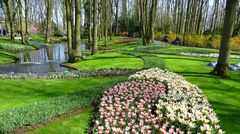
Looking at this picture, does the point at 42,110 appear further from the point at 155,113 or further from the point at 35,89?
the point at 35,89

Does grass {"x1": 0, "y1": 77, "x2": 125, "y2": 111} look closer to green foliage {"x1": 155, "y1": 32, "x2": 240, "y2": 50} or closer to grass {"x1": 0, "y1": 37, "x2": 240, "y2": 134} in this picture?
grass {"x1": 0, "y1": 37, "x2": 240, "y2": 134}

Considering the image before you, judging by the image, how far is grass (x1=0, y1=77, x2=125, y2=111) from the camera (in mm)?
10259

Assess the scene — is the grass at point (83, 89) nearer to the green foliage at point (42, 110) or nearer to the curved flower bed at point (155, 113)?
the green foliage at point (42, 110)

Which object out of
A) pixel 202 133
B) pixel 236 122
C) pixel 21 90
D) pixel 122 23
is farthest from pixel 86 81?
pixel 122 23

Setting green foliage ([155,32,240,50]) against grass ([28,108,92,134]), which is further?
green foliage ([155,32,240,50])

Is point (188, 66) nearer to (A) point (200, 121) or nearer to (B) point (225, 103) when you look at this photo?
(B) point (225, 103)

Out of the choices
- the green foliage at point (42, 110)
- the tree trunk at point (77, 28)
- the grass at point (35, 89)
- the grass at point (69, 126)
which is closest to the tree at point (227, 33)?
the grass at point (35, 89)

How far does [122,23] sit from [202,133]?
78.1 metres

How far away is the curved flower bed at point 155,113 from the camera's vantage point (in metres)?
6.11

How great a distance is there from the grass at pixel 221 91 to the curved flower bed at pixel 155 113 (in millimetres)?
817

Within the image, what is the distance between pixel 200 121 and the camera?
6176 millimetres

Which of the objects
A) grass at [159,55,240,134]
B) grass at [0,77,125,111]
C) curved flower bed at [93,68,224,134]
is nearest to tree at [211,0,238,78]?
grass at [159,55,240,134]

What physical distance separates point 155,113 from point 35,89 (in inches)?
270

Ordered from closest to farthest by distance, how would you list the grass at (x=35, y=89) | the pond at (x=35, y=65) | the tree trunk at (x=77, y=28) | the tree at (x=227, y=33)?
the grass at (x=35, y=89)
the tree at (x=227, y=33)
the pond at (x=35, y=65)
the tree trunk at (x=77, y=28)
